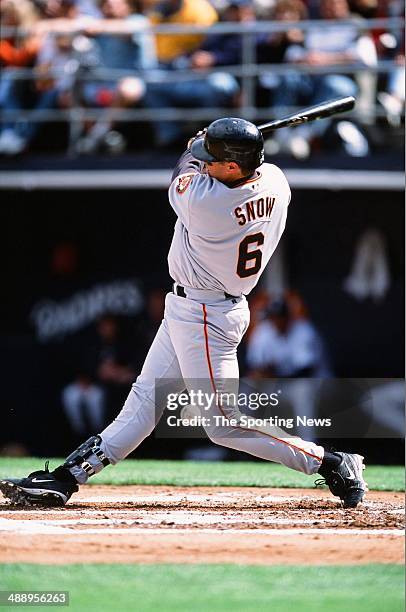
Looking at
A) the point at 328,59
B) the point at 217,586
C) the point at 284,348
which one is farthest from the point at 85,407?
the point at 217,586

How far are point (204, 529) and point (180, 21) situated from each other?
6.50 metres

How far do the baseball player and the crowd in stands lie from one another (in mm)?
4904

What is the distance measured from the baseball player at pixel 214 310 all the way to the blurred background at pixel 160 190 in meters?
4.81

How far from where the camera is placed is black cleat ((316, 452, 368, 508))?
16.5ft

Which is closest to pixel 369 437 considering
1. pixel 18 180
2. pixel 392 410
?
pixel 392 410

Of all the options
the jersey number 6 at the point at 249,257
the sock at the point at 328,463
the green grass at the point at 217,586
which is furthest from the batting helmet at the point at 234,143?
the green grass at the point at 217,586

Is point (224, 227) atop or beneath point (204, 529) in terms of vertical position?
atop

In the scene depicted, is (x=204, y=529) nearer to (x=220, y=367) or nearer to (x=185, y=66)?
(x=220, y=367)

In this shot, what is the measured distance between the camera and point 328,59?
31.5 feet

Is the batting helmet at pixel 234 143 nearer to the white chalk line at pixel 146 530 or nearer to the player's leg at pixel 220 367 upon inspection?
the player's leg at pixel 220 367

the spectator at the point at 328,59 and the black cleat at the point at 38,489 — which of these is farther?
the spectator at the point at 328,59

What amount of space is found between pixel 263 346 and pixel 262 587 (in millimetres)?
6751

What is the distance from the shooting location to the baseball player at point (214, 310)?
4.71 metres

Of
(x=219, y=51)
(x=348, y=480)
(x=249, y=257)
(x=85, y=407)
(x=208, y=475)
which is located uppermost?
(x=219, y=51)
